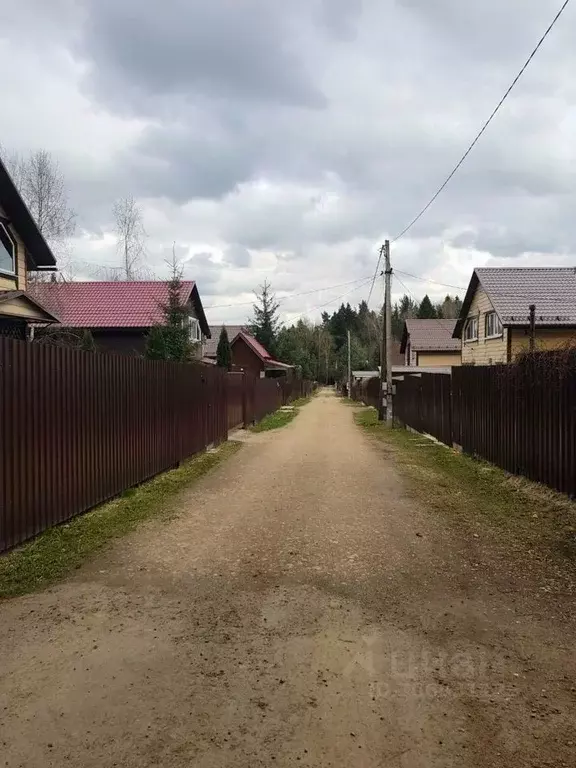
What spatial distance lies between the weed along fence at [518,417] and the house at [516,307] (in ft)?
30.0

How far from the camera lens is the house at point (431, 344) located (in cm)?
4494

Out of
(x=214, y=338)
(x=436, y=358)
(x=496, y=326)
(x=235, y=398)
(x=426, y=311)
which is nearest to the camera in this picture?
(x=235, y=398)

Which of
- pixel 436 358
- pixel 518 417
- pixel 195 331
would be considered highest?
pixel 195 331

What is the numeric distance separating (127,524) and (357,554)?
277 cm

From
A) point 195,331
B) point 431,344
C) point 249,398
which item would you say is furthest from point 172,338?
point 431,344

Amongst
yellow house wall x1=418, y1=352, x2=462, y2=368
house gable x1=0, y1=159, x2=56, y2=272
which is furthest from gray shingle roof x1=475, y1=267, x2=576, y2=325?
yellow house wall x1=418, y1=352, x2=462, y2=368

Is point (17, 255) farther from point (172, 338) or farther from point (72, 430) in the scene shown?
point (72, 430)

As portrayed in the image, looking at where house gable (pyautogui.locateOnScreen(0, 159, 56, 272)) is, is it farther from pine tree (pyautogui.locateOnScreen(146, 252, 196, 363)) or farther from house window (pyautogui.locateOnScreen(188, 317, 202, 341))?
house window (pyautogui.locateOnScreen(188, 317, 202, 341))

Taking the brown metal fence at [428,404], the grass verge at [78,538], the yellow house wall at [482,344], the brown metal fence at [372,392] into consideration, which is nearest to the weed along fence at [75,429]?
the grass verge at [78,538]

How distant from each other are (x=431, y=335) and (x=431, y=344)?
1.31 metres

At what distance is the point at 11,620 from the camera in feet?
13.7

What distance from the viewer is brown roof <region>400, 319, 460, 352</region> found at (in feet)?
148

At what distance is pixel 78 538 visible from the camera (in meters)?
6.25

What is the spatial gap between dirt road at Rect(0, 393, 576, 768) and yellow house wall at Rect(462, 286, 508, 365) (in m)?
20.1
